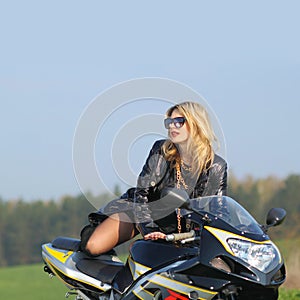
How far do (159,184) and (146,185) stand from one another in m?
0.11

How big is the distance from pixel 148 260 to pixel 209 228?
74 cm

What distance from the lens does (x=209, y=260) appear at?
5.18 m

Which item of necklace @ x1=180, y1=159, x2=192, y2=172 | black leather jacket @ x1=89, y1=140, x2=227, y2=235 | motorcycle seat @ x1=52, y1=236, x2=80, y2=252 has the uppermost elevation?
necklace @ x1=180, y1=159, x2=192, y2=172

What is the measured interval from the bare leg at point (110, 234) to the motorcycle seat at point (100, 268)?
0.33 ft

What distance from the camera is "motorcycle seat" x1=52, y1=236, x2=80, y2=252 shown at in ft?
23.0

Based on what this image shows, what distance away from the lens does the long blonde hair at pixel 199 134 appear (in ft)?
20.5

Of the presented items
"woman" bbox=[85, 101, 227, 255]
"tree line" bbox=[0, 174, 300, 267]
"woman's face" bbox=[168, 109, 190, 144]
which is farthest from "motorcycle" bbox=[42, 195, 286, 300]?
"tree line" bbox=[0, 174, 300, 267]

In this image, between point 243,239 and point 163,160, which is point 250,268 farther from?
point 163,160

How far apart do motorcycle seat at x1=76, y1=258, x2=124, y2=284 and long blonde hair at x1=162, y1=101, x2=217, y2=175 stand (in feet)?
3.47

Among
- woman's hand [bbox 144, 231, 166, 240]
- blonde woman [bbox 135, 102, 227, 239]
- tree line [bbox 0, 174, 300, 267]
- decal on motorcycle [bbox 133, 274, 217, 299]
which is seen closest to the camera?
decal on motorcycle [bbox 133, 274, 217, 299]

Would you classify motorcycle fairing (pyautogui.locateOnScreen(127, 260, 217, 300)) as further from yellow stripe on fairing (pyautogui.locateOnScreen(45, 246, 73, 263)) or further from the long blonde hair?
yellow stripe on fairing (pyautogui.locateOnScreen(45, 246, 73, 263))

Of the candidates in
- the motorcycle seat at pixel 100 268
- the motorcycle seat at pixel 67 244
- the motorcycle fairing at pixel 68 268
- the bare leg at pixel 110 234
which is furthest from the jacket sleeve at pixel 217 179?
the motorcycle seat at pixel 67 244

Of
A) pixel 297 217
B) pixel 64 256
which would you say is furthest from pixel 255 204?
pixel 64 256

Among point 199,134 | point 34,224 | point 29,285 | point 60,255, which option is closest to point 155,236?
point 199,134
